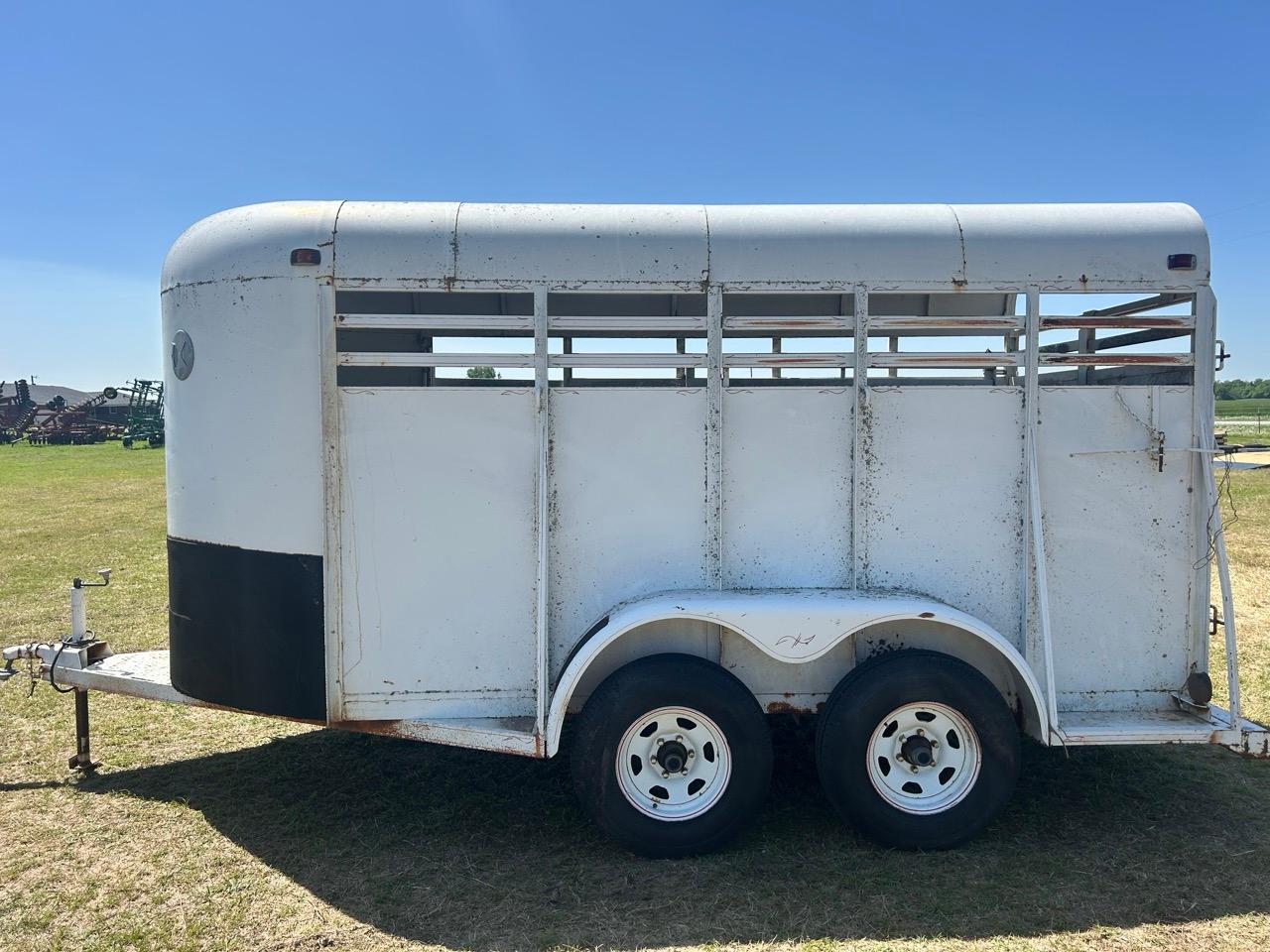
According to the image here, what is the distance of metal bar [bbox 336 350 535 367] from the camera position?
12.0ft

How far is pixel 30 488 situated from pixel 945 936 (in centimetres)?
2301

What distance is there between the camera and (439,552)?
12.3 feet

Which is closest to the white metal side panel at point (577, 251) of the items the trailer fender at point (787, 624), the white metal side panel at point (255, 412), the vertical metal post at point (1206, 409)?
the white metal side panel at point (255, 412)

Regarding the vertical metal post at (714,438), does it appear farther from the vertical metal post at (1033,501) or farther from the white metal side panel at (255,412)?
the white metal side panel at (255,412)

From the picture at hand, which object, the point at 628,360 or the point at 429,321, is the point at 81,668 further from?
the point at 628,360

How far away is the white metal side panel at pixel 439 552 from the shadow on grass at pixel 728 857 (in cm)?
66

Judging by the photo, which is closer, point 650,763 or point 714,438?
point 650,763

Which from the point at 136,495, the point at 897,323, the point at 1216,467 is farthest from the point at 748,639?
the point at 136,495

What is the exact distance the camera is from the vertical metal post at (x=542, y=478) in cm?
365

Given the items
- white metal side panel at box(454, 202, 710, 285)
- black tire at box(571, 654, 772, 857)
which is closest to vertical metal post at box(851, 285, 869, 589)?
white metal side panel at box(454, 202, 710, 285)

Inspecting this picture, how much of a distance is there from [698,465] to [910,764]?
157 centimetres

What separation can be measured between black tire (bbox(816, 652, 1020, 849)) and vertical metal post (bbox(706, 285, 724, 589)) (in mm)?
780

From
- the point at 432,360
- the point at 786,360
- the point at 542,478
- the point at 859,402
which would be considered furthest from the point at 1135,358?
the point at 432,360

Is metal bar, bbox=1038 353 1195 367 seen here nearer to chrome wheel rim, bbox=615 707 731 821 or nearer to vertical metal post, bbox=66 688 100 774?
chrome wheel rim, bbox=615 707 731 821
